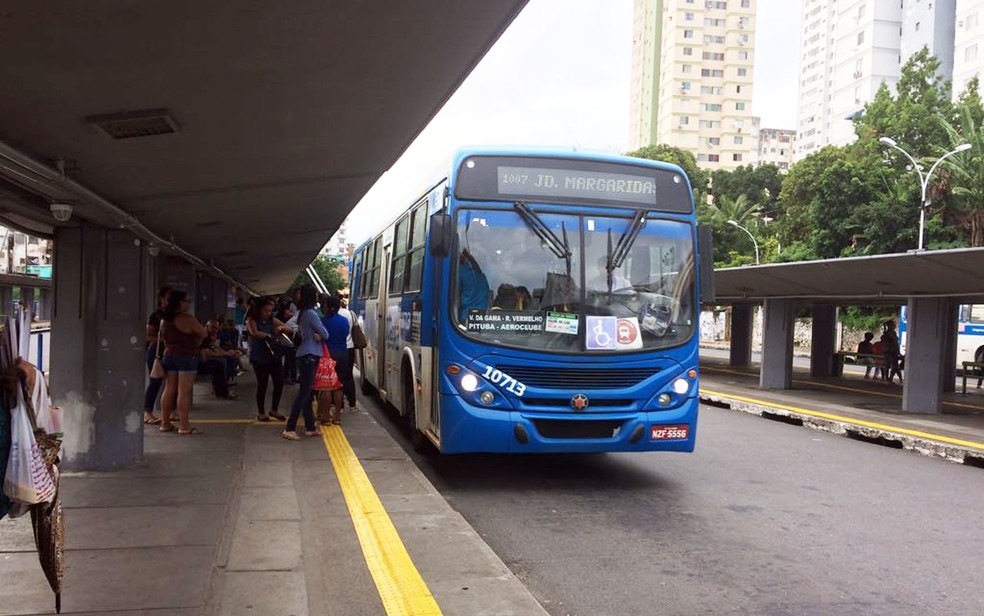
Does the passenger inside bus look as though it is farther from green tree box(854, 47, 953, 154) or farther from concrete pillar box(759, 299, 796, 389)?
green tree box(854, 47, 953, 154)

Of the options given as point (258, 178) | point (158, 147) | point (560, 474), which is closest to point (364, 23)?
point (158, 147)

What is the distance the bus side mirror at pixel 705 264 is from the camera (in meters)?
7.51

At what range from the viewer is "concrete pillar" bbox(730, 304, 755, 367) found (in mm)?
28312

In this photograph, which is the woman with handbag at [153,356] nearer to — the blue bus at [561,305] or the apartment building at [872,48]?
the blue bus at [561,305]

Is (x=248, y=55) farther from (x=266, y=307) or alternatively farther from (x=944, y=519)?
(x=266, y=307)

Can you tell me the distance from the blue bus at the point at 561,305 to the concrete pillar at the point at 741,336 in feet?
70.4

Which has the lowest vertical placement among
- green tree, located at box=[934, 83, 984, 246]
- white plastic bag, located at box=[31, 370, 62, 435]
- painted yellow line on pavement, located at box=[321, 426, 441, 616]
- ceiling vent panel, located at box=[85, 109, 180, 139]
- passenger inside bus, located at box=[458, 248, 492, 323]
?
painted yellow line on pavement, located at box=[321, 426, 441, 616]

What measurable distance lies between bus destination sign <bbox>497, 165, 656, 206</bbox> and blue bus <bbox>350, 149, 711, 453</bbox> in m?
0.01

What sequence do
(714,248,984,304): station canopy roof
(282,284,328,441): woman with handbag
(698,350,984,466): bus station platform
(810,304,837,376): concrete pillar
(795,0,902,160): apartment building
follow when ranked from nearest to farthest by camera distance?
1. (282,284,328,441): woman with handbag
2. (698,350,984,466): bus station platform
3. (714,248,984,304): station canopy roof
4. (810,304,837,376): concrete pillar
5. (795,0,902,160): apartment building

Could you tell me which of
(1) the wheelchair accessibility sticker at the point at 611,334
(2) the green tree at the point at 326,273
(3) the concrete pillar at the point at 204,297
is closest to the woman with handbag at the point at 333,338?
(1) the wheelchair accessibility sticker at the point at 611,334

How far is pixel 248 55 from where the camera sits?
379 centimetres

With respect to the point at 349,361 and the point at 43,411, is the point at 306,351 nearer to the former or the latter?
the point at 349,361

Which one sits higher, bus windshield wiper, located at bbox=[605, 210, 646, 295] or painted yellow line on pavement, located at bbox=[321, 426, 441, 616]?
bus windshield wiper, located at bbox=[605, 210, 646, 295]

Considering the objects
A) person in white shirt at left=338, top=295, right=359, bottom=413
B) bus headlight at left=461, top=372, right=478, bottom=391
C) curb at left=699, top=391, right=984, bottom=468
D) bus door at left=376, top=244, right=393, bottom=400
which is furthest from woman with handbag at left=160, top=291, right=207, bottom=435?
curb at left=699, top=391, right=984, bottom=468
